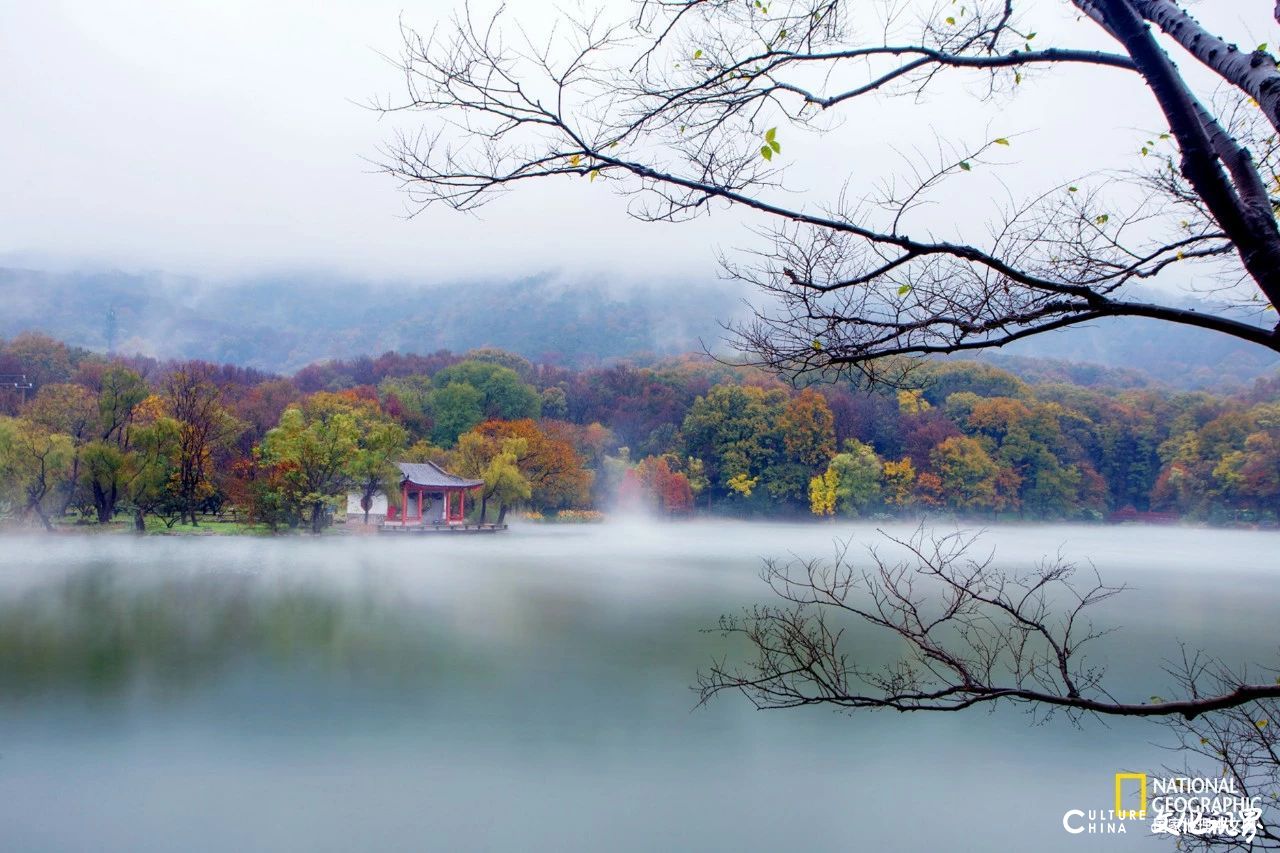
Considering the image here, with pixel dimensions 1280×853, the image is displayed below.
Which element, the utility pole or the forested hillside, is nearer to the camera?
the forested hillside

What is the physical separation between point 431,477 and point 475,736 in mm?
16172

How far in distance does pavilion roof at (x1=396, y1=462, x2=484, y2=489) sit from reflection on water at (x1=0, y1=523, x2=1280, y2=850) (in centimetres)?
895

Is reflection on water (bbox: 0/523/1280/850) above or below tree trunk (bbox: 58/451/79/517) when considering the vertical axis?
below

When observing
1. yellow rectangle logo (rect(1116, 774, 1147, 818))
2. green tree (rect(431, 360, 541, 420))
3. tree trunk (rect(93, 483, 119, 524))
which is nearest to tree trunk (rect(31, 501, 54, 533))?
tree trunk (rect(93, 483, 119, 524))

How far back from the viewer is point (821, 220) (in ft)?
6.15

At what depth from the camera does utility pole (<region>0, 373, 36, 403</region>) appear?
24250mm

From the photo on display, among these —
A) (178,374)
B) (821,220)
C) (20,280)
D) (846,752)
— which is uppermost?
(20,280)

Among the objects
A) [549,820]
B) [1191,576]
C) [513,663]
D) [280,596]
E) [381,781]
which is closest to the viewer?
[549,820]

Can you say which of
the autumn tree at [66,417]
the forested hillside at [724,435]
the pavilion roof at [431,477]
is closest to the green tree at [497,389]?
the forested hillside at [724,435]

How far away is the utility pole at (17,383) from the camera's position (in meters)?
24.2

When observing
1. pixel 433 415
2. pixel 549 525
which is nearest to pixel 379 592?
pixel 549 525

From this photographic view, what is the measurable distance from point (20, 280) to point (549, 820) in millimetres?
64491

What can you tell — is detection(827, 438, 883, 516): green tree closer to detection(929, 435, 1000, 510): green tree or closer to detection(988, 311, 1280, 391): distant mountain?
detection(929, 435, 1000, 510): green tree

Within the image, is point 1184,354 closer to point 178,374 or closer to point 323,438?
point 323,438
